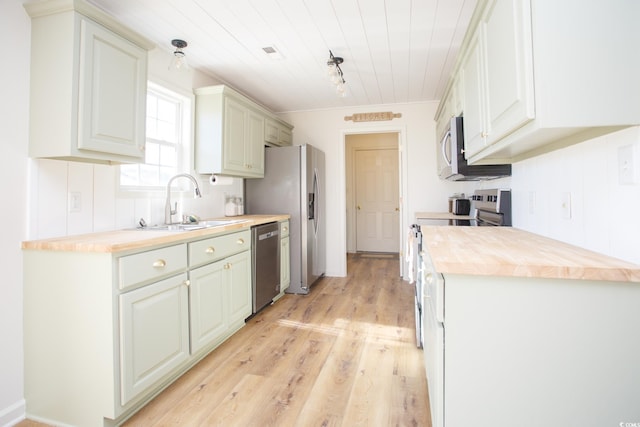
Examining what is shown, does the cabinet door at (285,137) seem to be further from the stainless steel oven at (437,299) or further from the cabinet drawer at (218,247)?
the stainless steel oven at (437,299)

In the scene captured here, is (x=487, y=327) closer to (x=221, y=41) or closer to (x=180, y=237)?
(x=180, y=237)

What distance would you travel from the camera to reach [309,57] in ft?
9.32

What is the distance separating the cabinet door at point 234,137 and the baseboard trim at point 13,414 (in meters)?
2.02

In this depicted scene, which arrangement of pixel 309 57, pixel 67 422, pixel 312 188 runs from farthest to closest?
pixel 312 188
pixel 309 57
pixel 67 422

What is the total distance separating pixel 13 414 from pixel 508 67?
281 centimetres

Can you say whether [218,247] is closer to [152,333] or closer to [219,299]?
[219,299]

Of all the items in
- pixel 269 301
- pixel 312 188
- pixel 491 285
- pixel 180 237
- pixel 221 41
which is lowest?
pixel 269 301

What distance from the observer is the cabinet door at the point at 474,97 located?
5.47 feet

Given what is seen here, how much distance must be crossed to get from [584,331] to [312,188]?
3.11 m

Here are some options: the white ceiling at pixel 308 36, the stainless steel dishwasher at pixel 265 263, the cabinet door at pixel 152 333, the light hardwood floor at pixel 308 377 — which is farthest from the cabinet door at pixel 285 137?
the cabinet door at pixel 152 333

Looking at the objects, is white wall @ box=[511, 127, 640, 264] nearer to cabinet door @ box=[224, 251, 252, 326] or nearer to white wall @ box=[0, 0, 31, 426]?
cabinet door @ box=[224, 251, 252, 326]

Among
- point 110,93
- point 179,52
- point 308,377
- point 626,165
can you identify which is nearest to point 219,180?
point 179,52

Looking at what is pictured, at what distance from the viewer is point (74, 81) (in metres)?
1.60

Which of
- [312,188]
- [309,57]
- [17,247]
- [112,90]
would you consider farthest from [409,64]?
[17,247]
